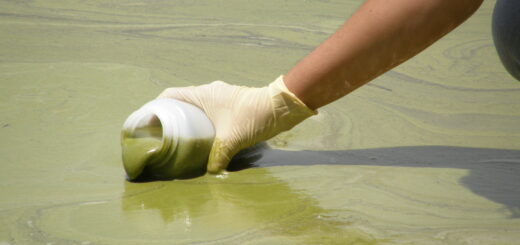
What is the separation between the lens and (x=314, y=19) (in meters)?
3.82

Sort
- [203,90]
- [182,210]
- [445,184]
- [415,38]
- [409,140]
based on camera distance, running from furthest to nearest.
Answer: [409,140]
[203,90]
[445,184]
[415,38]
[182,210]

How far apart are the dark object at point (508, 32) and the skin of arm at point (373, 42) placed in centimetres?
10

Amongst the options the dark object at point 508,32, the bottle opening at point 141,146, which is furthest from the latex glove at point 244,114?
the dark object at point 508,32

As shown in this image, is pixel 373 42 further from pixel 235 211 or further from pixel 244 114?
pixel 235 211

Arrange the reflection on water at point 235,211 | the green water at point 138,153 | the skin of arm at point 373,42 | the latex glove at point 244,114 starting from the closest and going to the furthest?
the reflection on water at point 235,211
the skin of arm at point 373,42
the green water at point 138,153
the latex glove at point 244,114

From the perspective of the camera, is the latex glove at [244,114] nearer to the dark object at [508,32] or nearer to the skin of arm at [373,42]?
the skin of arm at [373,42]

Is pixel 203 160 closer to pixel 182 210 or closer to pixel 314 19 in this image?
pixel 182 210

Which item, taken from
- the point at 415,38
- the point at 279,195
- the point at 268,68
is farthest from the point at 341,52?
the point at 268,68

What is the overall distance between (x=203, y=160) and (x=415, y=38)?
2.28 feet

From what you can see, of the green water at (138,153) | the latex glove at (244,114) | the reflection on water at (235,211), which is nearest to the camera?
the reflection on water at (235,211)

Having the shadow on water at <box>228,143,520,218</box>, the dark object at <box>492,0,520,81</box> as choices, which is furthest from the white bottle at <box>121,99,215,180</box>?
the dark object at <box>492,0,520,81</box>

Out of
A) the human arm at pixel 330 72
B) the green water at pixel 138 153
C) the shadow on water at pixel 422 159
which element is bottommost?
the shadow on water at pixel 422 159

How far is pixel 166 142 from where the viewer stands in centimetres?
172

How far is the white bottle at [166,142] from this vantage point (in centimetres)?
171
